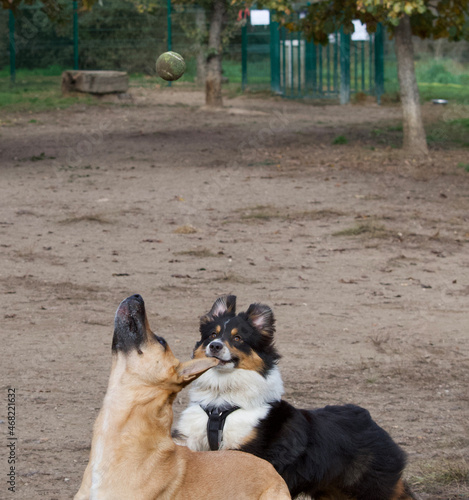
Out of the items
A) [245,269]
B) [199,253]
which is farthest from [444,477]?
[199,253]

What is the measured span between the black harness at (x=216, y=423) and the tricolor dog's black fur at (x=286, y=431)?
21mm

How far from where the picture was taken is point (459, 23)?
14648 mm

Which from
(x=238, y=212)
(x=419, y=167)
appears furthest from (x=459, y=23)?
(x=238, y=212)

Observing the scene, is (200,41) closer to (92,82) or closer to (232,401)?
(92,82)

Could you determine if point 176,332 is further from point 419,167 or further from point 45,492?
point 419,167

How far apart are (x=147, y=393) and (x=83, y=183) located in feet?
33.8

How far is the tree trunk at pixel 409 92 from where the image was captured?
15.0 m

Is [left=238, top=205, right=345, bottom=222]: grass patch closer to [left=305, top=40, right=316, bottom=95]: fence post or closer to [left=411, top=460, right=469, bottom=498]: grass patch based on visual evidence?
[left=411, top=460, right=469, bottom=498]: grass patch

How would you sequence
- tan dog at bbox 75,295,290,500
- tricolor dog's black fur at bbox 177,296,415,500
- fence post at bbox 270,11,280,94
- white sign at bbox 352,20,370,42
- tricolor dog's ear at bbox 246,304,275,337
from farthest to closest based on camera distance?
fence post at bbox 270,11,280,94, white sign at bbox 352,20,370,42, tricolor dog's ear at bbox 246,304,275,337, tricolor dog's black fur at bbox 177,296,415,500, tan dog at bbox 75,295,290,500

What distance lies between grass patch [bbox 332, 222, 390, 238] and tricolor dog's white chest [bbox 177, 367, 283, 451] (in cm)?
594

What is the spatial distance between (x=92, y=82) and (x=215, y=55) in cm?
380

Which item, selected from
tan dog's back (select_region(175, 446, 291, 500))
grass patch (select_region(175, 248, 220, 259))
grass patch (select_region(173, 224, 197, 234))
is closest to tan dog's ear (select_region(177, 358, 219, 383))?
tan dog's back (select_region(175, 446, 291, 500))

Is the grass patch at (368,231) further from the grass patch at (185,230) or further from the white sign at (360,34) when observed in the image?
the white sign at (360,34)

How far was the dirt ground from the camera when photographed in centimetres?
540
